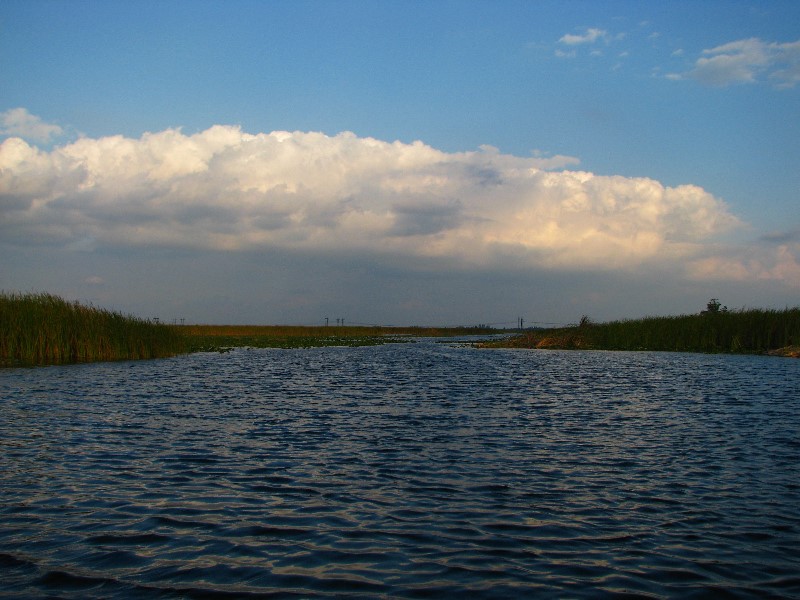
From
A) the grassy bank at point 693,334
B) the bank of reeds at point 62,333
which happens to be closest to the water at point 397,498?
the bank of reeds at point 62,333

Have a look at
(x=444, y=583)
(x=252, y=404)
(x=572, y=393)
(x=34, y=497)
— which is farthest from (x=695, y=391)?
(x=34, y=497)

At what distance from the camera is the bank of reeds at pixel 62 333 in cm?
3644

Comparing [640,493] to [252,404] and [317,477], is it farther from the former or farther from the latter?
[252,404]

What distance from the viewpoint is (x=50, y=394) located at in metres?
24.1

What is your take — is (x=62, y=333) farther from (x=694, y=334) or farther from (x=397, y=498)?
(x=694, y=334)

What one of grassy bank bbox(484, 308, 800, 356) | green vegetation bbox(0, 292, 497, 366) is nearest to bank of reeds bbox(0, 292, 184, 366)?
green vegetation bbox(0, 292, 497, 366)

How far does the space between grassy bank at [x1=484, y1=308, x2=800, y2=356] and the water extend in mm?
35296

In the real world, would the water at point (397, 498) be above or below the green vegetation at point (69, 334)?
below

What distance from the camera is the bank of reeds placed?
36.4 meters

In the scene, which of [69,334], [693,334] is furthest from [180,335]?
[693,334]

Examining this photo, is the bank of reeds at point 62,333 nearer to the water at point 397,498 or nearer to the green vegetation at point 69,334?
the green vegetation at point 69,334

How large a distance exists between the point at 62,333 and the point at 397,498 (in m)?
34.6

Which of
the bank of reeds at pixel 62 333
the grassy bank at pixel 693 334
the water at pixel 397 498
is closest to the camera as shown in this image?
the water at pixel 397 498

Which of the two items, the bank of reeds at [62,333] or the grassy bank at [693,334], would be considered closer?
the bank of reeds at [62,333]
